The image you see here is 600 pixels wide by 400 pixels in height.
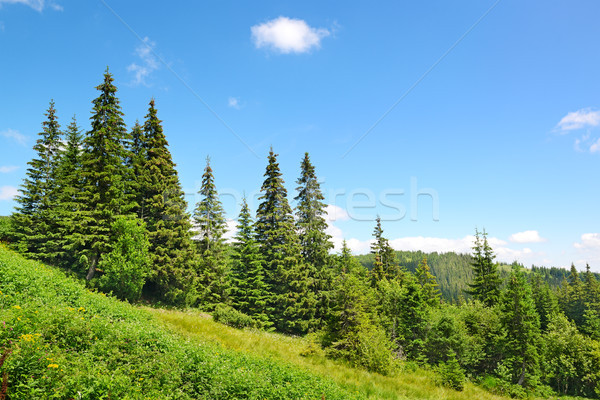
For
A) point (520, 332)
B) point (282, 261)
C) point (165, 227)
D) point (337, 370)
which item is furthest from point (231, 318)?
point (520, 332)

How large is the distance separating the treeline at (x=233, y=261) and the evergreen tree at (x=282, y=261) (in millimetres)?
147

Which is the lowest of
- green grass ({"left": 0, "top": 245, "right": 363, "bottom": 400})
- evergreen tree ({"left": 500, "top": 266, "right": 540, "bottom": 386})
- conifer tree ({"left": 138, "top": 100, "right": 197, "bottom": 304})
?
evergreen tree ({"left": 500, "top": 266, "right": 540, "bottom": 386})

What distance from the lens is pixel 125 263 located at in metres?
23.8

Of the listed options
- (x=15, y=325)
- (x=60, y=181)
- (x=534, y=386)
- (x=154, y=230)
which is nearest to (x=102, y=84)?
(x=60, y=181)

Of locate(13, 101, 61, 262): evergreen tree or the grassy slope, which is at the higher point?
locate(13, 101, 61, 262): evergreen tree

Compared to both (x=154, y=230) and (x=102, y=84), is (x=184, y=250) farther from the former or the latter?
(x=102, y=84)

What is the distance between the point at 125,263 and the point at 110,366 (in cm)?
1915

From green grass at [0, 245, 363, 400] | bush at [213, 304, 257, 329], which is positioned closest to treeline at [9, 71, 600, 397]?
bush at [213, 304, 257, 329]

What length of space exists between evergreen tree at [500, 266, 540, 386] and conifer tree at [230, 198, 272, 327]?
29.4 metres

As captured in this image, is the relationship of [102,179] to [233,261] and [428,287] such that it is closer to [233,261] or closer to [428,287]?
[233,261]

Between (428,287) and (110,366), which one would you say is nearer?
(110,366)

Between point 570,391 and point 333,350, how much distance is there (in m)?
59.8

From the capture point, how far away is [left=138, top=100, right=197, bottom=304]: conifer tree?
96.5 ft

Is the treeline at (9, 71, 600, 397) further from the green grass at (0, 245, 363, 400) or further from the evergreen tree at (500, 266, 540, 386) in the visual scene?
the green grass at (0, 245, 363, 400)
